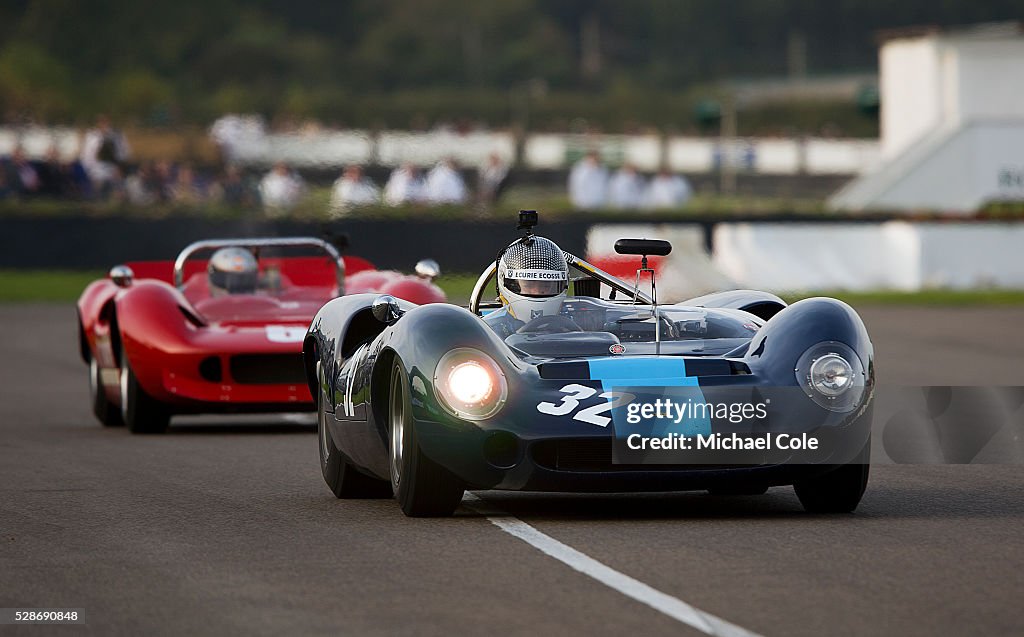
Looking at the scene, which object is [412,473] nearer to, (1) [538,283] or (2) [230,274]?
(1) [538,283]

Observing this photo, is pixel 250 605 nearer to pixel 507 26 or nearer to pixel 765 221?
pixel 765 221

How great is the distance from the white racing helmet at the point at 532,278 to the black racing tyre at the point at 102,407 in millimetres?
4807

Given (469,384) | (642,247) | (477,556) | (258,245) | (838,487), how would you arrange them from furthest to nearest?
(258,245), (642,247), (838,487), (469,384), (477,556)

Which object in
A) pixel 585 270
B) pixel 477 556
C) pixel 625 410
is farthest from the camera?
pixel 585 270

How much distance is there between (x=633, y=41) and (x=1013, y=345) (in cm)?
7389

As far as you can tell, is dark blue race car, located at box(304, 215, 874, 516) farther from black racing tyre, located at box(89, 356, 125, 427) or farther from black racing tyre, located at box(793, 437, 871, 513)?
black racing tyre, located at box(89, 356, 125, 427)

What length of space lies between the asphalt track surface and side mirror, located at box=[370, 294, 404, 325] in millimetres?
728

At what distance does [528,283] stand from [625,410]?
1.38 m

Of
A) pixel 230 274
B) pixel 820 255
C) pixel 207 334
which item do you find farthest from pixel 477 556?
pixel 820 255

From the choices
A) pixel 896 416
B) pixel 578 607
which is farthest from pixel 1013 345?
pixel 578 607

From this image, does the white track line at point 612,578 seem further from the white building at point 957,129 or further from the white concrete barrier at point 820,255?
the white building at point 957,129

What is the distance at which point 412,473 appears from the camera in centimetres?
724

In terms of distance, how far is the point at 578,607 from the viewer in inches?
211

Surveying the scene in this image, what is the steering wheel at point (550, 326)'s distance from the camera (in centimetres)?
789
